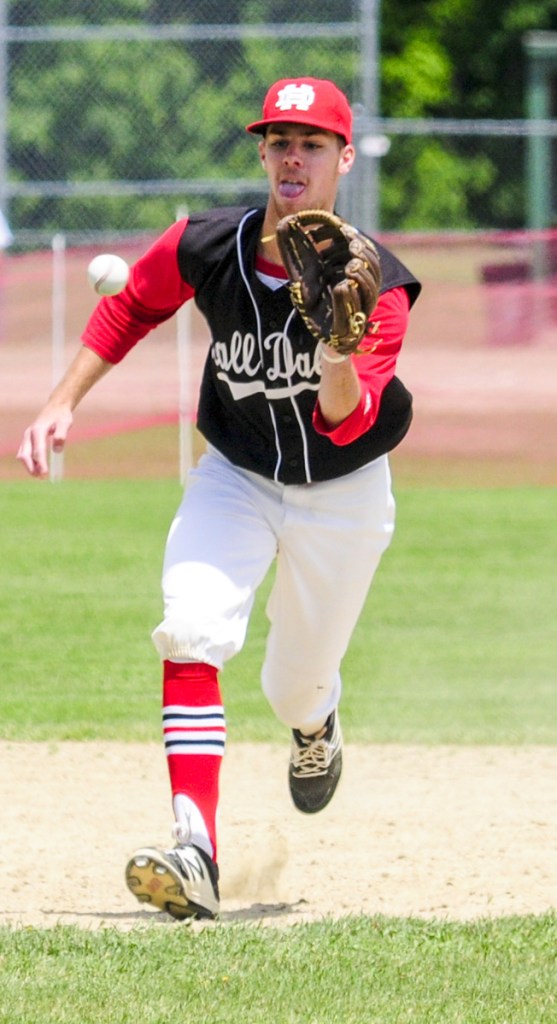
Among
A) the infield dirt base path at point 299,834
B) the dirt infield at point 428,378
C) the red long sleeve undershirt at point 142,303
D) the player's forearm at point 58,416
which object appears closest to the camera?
the player's forearm at point 58,416

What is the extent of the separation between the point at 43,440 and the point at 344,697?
3696 millimetres

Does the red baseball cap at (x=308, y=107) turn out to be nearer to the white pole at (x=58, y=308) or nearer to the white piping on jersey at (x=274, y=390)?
the white piping on jersey at (x=274, y=390)

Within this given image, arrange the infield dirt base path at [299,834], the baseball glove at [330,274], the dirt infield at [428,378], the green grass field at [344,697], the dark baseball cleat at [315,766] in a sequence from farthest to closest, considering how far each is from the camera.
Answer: the dirt infield at [428,378] < the dark baseball cleat at [315,766] < the infield dirt base path at [299,834] < the baseball glove at [330,274] < the green grass field at [344,697]

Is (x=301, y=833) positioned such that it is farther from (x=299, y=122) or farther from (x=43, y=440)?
(x=299, y=122)

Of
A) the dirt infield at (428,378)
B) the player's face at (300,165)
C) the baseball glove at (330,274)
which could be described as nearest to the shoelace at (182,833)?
the baseball glove at (330,274)

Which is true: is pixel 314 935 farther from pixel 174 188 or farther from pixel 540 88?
pixel 540 88

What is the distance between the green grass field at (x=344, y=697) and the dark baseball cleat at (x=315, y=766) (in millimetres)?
1042

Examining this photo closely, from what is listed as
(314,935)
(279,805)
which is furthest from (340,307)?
(279,805)

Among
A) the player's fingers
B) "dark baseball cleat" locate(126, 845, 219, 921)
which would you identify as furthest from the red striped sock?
the player's fingers

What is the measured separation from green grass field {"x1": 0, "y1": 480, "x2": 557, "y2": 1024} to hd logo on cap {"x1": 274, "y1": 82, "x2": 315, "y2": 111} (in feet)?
6.36

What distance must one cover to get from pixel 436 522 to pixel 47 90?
8013 mm

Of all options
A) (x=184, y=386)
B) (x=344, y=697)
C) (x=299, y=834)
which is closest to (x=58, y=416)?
(x=299, y=834)

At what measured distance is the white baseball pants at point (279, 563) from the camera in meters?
4.14

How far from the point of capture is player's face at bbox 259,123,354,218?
13.8 ft
